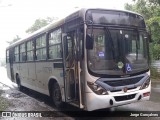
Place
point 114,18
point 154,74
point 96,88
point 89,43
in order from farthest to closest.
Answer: point 154,74 < point 114,18 < point 96,88 < point 89,43

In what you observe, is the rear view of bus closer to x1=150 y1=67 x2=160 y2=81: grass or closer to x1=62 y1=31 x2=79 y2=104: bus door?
x1=62 y1=31 x2=79 y2=104: bus door

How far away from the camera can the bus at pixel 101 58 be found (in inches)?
277

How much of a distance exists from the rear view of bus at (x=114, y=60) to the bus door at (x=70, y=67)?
1.88 ft

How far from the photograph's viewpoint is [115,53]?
729 cm

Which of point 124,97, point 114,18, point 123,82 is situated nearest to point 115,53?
point 123,82

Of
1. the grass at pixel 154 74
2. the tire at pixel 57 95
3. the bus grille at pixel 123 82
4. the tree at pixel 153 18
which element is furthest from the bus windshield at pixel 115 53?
the tree at pixel 153 18

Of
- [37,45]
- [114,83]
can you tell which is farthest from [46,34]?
[114,83]

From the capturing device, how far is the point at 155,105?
9422mm

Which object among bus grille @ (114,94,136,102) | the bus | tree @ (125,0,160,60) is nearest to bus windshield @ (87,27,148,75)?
the bus

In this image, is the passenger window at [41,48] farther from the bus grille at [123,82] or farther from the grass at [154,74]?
the grass at [154,74]

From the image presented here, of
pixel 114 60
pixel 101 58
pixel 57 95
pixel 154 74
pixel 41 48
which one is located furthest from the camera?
pixel 154 74

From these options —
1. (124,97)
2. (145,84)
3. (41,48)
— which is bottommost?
(124,97)

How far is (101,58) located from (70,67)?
1146 millimetres

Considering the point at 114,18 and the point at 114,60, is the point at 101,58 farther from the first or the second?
the point at 114,18
